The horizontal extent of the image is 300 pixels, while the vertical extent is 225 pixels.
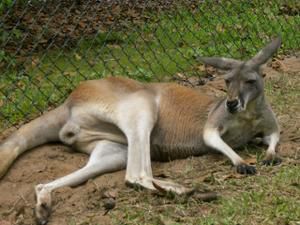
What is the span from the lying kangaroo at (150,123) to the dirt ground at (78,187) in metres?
0.09

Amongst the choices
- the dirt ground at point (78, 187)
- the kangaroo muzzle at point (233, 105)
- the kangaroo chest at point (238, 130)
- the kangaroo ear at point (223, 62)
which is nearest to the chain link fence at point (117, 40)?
the dirt ground at point (78, 187)

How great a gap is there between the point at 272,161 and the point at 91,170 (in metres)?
1.24

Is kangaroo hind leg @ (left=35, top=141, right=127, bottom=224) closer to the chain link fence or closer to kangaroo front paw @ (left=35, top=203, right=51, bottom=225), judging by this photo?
kangaroo front paw @ (left=35, top=203, right=51, bottom=225)

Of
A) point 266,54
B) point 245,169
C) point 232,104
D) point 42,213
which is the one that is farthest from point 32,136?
point 266,54

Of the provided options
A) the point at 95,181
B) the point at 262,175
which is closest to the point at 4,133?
the point at 95,181

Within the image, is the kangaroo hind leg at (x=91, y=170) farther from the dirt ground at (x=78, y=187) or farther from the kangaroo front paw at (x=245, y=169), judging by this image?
the kangaroo front paw at (x=245, y=169)

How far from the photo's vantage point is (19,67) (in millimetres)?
7977

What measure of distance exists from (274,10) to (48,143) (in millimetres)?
6215

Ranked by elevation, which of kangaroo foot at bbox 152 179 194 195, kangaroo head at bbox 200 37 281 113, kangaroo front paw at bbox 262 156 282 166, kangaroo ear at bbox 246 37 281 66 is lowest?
kangaroo foot at bbox 152 179 194 195

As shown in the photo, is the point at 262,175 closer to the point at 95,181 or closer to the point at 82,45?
the point at 95,181

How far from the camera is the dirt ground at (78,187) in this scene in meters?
4.22

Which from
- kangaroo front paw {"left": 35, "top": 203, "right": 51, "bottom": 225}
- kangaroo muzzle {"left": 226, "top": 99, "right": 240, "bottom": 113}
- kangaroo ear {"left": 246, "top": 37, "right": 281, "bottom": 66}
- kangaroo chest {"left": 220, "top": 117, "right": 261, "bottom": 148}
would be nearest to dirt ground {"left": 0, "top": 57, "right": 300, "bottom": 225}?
kangaroo front paw {"left": 35, "top": 203, "right": 51, "bottom": 225}

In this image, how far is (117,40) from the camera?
914 cm

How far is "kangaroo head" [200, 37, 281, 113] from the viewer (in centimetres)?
494
